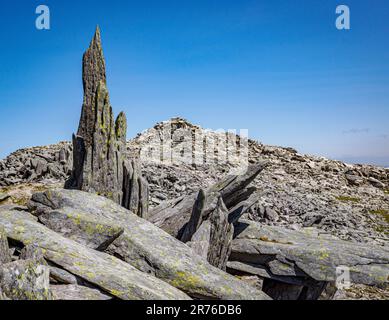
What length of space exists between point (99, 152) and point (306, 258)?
451 inches

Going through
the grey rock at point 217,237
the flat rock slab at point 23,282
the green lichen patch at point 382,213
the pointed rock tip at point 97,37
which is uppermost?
the pointed rock tip at point 97,37

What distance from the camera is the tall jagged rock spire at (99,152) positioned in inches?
666

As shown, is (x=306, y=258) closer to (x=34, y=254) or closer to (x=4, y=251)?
(x=34, y=254)

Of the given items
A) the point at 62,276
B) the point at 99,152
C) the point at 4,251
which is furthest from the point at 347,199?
the point at 4,251

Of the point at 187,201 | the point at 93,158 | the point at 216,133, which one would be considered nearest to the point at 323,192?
the point at 216,133

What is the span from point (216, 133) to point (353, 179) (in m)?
27.0

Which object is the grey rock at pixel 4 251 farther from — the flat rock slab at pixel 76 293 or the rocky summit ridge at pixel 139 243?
the flat rock slab at pixel 76 293

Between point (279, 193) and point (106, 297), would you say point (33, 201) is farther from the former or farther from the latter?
point (279, 193)

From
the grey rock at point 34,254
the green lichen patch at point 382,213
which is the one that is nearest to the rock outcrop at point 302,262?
the grey rock at point 34,254

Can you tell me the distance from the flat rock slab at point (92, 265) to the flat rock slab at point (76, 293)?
0.24 metres

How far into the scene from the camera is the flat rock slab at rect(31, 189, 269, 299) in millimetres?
12617

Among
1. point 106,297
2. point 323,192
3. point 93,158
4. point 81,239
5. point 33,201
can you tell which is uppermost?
point 93,158

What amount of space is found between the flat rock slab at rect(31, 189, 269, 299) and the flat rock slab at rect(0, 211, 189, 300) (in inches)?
24.2
